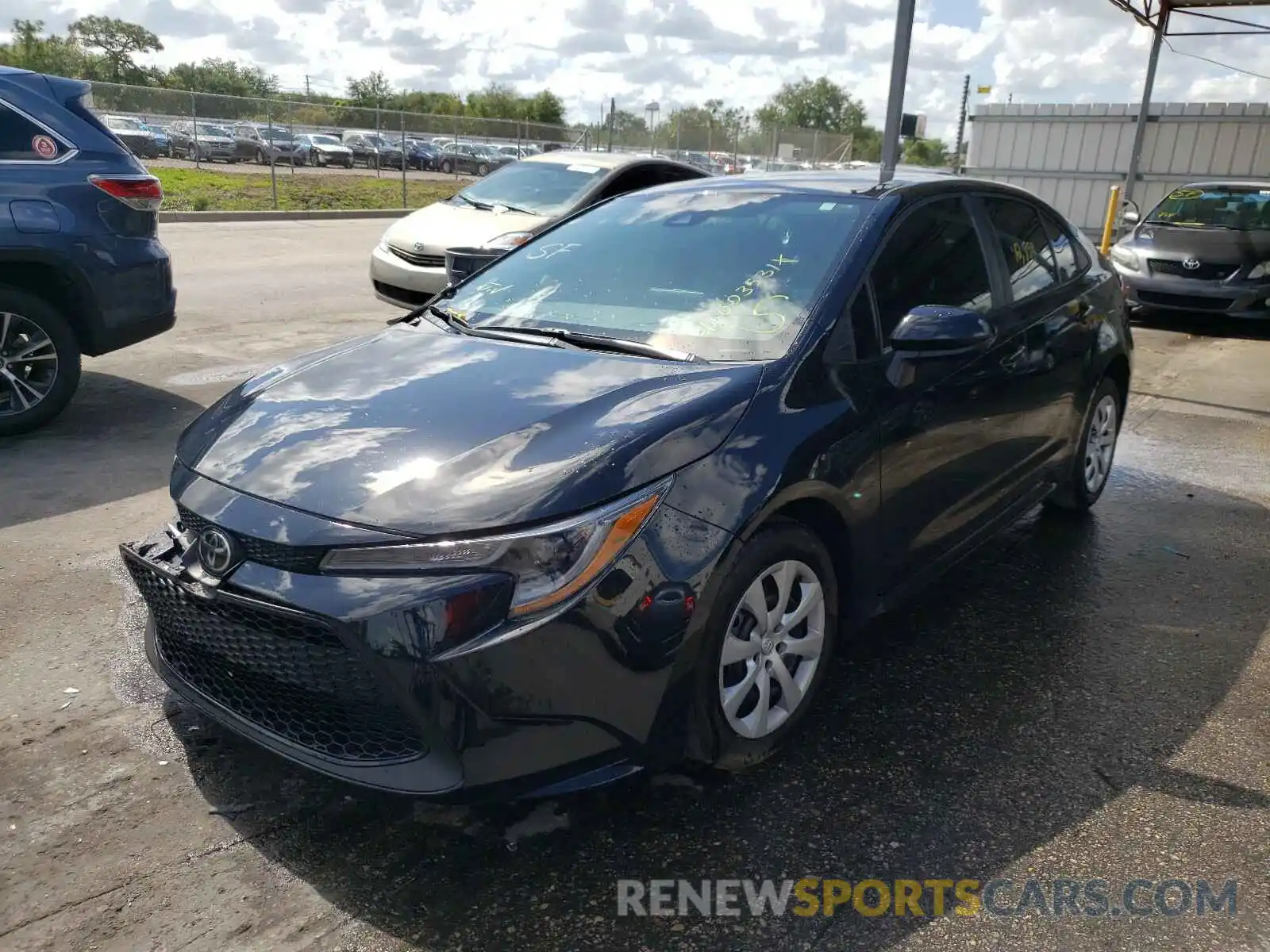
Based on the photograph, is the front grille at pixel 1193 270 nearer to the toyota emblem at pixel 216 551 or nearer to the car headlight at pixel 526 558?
the car headlight at pixel 526 558

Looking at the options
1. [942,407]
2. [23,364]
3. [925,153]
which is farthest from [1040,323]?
[925,153]

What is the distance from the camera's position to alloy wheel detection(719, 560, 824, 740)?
8.67 feet

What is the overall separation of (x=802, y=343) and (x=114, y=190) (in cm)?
451

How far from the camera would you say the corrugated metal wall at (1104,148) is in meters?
19.0

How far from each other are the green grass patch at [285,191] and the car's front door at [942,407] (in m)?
18.1

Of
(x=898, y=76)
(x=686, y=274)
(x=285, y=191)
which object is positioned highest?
(x=898, y=76)

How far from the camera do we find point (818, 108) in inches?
4230

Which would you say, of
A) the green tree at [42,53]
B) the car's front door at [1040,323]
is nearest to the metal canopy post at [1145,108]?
the car's front door at [1040,323]

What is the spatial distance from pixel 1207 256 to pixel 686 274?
374 inches

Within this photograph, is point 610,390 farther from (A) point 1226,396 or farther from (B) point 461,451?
(A) point 1226,396

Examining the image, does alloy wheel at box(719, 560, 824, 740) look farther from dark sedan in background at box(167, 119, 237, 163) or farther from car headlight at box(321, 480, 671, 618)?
dark sedan in background at box(167, 119, 237, 163)

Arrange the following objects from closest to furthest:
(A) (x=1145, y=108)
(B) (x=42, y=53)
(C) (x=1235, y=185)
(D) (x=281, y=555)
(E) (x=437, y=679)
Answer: (E) (x=437, y=679)
(D) (x=281, y=555)
(C) (x=1235, y=185)
(A) (x=1145, y=108)
(B) (x=42, y=53)

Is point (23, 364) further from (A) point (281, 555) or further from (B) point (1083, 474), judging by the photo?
(B) point (1083, 474)

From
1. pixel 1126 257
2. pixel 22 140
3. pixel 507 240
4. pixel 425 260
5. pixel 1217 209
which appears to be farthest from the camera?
pixel 1217 209
